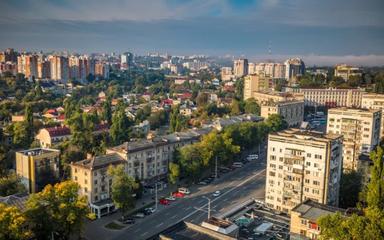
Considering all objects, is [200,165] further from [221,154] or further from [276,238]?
[276,238]

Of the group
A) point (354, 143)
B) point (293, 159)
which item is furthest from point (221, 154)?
point (354, 143)

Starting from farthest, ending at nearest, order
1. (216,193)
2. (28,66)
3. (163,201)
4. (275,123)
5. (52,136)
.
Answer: (28,66)
(275,123)
(52,136)
(216,193)
(163,201)

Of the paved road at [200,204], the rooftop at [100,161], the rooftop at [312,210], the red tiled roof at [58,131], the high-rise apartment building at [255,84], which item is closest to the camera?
the rooftop at [312,210]

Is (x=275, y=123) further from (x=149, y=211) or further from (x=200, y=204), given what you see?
(x=149, y=211)

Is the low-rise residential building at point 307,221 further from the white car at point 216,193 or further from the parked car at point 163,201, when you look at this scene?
the parked car at point 163,201

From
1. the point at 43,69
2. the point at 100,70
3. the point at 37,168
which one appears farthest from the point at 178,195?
the point at 100,70

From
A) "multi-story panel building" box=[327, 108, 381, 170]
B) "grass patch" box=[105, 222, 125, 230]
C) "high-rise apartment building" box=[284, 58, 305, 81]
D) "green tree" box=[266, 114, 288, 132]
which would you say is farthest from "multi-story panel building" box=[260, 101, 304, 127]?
"high-rise apartment building" box=[284, 58, 305, 81]

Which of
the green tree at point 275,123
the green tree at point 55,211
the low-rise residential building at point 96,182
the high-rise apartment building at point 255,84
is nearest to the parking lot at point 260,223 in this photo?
the low-rise residential building at point 96,182
